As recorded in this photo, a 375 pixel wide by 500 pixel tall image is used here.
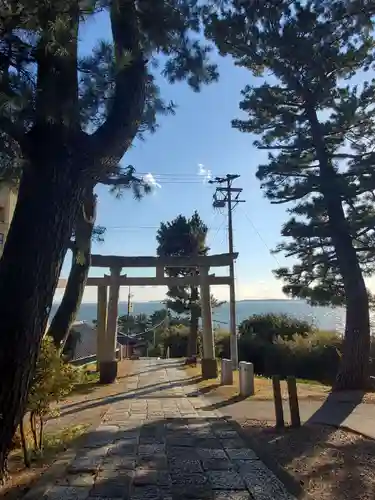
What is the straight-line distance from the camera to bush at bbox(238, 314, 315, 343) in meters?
24.9

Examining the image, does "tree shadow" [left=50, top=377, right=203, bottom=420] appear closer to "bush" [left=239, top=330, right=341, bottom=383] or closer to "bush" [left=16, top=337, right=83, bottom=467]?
"bush" [left=16, top=337, right=83, bottom=467]

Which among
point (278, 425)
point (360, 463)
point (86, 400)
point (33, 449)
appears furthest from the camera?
point (86, 400)

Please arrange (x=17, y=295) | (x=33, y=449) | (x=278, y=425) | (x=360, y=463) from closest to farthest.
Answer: (x=17, y=295) → (x=360, y=463) → (x=33, y=449) → (x=278, y=425)

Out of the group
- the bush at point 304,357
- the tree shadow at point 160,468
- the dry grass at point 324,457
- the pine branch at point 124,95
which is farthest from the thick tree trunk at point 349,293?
the pine branch at point 124,95

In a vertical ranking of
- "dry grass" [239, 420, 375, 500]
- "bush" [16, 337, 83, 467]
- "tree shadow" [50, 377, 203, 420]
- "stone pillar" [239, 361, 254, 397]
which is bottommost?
"tree shadow" [50, 377, 203, 420]

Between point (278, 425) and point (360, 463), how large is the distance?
6.65 ft

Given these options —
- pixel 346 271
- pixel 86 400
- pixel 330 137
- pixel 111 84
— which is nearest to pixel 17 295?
pixel 111 84

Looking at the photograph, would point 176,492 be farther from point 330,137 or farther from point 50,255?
point 330,137

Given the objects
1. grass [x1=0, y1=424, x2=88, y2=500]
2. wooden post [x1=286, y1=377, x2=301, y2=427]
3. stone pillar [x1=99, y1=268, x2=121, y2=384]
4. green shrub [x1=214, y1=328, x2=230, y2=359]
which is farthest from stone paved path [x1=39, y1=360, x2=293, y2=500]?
green shrub [x1=214, y1=328, x2=230, y2=359]

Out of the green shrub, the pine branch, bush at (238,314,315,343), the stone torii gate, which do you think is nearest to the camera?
the pine branch

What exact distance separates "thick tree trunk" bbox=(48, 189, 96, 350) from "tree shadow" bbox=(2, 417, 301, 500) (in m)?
1.73

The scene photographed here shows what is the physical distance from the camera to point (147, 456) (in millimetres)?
5098

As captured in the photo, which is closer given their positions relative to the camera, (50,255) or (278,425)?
(50,255)

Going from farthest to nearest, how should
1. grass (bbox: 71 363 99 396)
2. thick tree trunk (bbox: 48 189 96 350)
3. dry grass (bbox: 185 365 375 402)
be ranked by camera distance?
grass (bbox: 71 363 99 396)
dry grass (bbox: 185 365 375 402)
thick tree trunk (bbox: 48 189 96 350)
